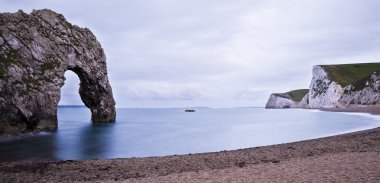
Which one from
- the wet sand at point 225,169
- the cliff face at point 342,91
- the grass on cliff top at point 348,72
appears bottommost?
the wet sand at point 225,169

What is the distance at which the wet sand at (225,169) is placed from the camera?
14023mm

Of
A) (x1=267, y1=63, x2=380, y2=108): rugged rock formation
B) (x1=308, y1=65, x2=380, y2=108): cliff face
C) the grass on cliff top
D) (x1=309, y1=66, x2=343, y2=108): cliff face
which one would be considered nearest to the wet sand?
(x1=308, y1=65, x2=380, y2=108): cliff face

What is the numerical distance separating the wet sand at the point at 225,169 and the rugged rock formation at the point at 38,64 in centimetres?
2523

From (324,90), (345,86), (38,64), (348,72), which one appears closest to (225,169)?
(38,64)

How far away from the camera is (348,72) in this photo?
190 metres

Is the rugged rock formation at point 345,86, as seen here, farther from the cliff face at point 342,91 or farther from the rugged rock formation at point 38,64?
the rugged rock formation at point 38,64

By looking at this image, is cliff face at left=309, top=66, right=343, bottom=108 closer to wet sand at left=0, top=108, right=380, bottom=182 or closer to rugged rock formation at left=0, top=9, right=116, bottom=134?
rugged rock formation at left=0, top=9, right=116, bottom=134

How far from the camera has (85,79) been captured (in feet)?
220

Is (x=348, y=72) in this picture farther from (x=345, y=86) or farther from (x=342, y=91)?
(x=342, y=91)

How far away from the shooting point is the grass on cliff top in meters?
177

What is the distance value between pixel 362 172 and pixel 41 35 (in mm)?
53189

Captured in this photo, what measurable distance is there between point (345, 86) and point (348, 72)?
26.5 m

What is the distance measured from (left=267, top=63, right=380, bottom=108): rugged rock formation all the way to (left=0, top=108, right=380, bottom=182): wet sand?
458 feet

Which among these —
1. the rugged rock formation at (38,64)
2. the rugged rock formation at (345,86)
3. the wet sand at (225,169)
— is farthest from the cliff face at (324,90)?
the wet sand at (225,169)
